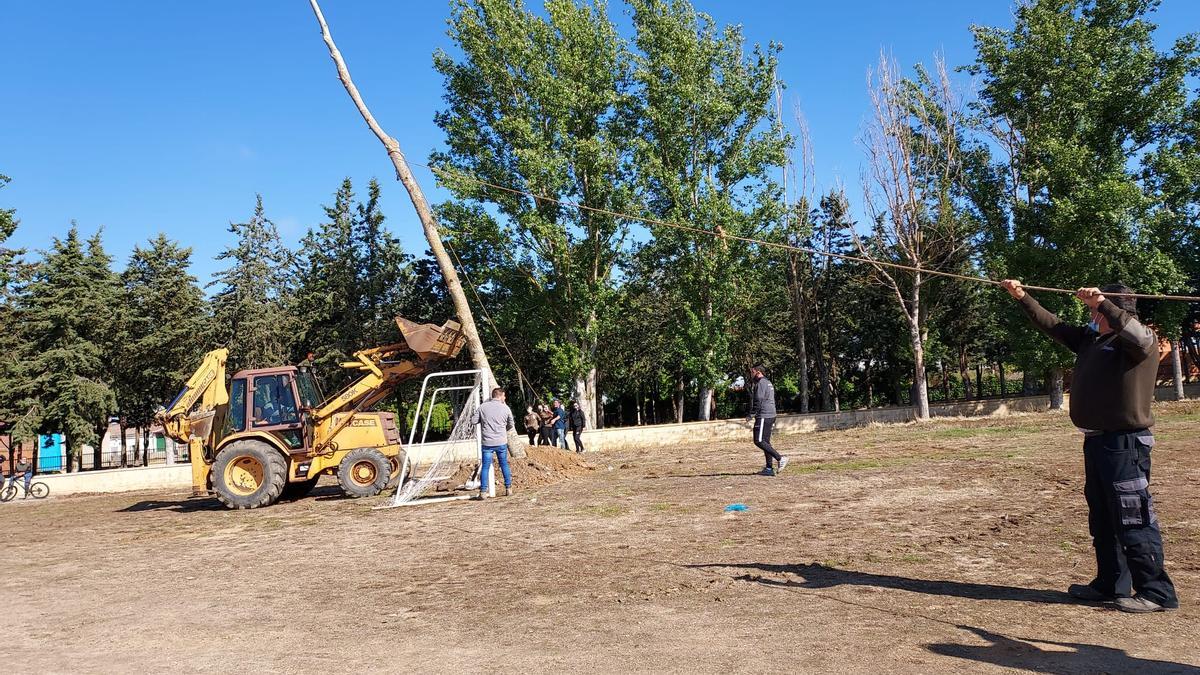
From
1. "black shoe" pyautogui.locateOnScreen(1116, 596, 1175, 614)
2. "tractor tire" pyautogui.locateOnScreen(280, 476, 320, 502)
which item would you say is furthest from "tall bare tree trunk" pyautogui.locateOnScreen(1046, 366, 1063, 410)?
"black shoe" pyautogui.locateOnScreen(1116, 596, 1175, 614)

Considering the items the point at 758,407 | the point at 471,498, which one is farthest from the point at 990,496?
the point at 471,498

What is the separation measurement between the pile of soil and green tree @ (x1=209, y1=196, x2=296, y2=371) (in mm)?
18279

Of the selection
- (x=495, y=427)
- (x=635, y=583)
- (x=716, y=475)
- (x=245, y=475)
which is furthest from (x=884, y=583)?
(x=245, y=475)

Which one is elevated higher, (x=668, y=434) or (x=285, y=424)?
(x=285, y=424)

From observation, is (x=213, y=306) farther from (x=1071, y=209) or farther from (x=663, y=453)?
(x=1071, y=209)

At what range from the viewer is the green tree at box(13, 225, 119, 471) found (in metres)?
Result: 26.4

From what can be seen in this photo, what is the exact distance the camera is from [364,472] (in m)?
15.2

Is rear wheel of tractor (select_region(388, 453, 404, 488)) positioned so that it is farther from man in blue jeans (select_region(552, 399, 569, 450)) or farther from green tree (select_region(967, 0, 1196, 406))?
green tree (select_region(967, 0, 1196, 406))

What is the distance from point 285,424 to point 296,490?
2.03 meters

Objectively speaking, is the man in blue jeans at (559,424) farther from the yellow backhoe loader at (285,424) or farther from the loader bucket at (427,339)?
the loader bucket at (427,339)

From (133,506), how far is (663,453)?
13.0m

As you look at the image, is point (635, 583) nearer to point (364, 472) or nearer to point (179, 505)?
point (364, 472)

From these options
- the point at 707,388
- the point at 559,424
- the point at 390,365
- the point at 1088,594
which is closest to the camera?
the point at 1088,594

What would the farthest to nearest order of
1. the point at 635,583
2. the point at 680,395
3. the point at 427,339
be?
1. the point at 680,395
2. the point at 427,339
3. the point at 635,583
